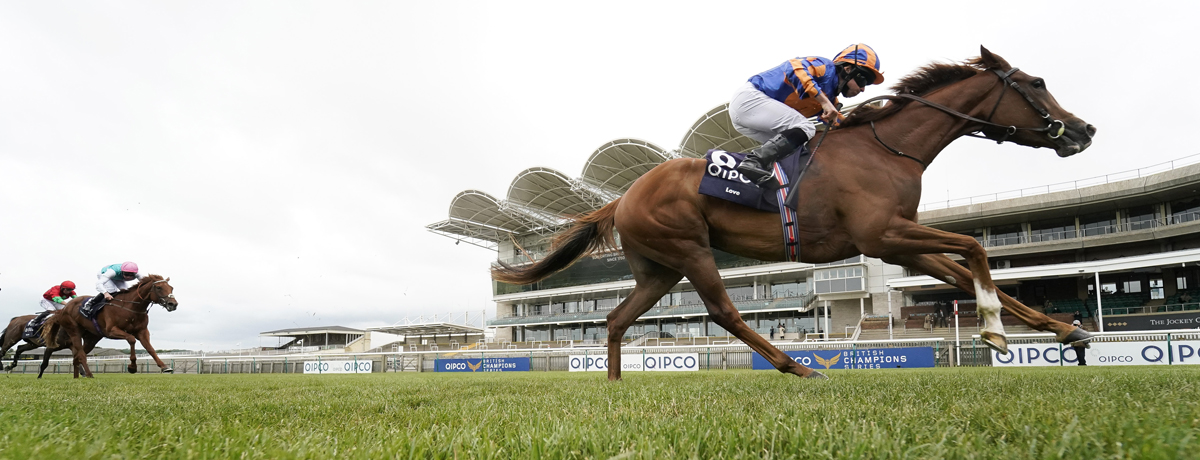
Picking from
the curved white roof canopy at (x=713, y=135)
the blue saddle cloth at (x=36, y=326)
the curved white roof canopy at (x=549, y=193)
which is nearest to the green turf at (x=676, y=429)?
the blue saddle cloth at (x=36, y=326)

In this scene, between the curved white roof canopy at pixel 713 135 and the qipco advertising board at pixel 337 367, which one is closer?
the qipco advertising board at pixel 337 367

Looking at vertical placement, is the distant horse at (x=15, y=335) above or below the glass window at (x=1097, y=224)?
below

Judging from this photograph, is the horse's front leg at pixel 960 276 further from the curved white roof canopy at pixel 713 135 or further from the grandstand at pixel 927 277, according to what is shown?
the curved white roof canopy at pixel 713 135

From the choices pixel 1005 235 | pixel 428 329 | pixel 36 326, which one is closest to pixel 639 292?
pixel 36 326

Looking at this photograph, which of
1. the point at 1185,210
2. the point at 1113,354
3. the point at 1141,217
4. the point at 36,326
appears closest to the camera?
the point at 1113,354

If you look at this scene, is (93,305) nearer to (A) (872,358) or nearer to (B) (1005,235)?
(A) (872,358)

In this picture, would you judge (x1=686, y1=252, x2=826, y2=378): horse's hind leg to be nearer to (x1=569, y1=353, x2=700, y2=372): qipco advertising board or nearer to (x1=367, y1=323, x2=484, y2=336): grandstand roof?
(x1=569, y1=353, x2=700, y2=372): qipco advertising board

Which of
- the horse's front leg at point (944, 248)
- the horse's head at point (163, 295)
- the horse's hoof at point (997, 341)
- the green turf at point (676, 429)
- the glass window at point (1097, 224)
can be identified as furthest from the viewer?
the glass window at point (1097, 224)

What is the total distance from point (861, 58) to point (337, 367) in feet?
83.4

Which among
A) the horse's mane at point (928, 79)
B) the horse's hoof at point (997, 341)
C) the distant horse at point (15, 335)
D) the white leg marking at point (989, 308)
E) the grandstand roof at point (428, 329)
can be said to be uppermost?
the horse's mane at point (928, 79)

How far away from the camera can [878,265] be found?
43438 mm

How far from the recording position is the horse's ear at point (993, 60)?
198 inches

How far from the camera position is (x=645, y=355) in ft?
69.6

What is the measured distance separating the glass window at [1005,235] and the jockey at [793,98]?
43.4 m
